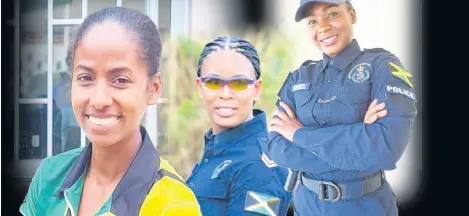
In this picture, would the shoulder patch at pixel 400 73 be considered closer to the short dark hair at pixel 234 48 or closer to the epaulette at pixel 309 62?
the epaulette at pixel 309 62

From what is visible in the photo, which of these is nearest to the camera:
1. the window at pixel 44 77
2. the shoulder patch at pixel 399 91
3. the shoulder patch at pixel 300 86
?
the shoulder patch at pixel 399 91

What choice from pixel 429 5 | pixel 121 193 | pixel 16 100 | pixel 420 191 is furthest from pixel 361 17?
pixel 16 100

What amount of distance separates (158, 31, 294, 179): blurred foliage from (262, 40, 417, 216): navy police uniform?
0.65ft

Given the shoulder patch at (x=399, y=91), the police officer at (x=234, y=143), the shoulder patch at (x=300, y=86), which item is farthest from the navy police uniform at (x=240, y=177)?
the shoulder patch at (x=399, y=91)

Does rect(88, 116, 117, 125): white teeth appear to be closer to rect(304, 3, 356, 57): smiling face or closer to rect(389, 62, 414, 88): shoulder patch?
rect(304, 3, 356, 57): smiling face

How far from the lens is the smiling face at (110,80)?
6.27 feet

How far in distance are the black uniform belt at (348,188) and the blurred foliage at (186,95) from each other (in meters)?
0.52

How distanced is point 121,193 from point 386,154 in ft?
2.98

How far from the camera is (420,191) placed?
2.23 m

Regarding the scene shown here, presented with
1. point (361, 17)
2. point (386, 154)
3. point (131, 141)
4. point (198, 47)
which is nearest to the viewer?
point (386, 154)

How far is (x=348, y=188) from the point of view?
6.54 feet

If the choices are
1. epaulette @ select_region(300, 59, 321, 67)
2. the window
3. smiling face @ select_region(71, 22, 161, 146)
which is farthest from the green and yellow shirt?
epaulette @ select_region(300, 59, 321, 67)

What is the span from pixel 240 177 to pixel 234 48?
513 mm

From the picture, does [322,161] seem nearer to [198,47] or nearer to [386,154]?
[386,154]
